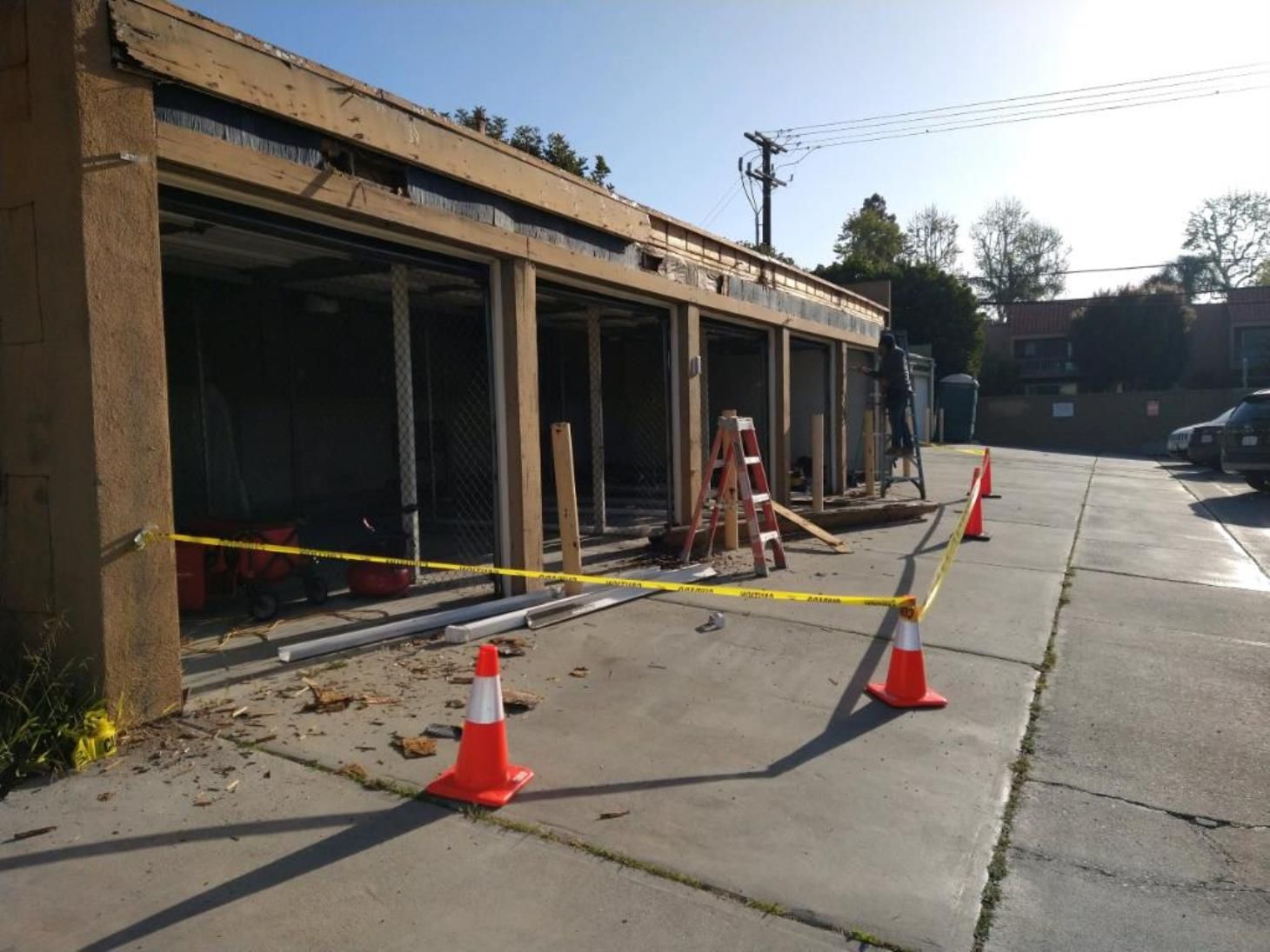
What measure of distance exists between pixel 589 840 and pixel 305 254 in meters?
6.48

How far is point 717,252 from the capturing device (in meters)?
10.5

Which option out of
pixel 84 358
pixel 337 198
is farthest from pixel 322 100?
pixel 84 358

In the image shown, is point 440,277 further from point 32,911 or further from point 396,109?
point 32,911

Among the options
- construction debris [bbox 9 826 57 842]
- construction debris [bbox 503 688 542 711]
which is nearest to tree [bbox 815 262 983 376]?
construction debris [bbox 503 688 542 711]

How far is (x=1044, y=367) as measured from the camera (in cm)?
4688

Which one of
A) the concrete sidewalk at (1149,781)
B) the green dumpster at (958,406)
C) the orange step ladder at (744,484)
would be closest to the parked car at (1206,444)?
the green dumpster at (958,406)

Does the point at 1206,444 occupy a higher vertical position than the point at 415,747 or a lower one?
higher

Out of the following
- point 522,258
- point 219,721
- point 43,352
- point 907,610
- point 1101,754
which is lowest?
point 1101,754

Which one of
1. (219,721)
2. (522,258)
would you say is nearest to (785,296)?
(522,258)

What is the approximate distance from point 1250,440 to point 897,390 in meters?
7.62

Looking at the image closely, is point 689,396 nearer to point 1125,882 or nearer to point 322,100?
point 322,100

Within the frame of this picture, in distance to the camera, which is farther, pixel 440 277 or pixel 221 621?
pixel 440 277

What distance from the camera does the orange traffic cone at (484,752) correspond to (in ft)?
11.8

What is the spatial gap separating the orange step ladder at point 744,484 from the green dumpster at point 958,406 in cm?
2566
